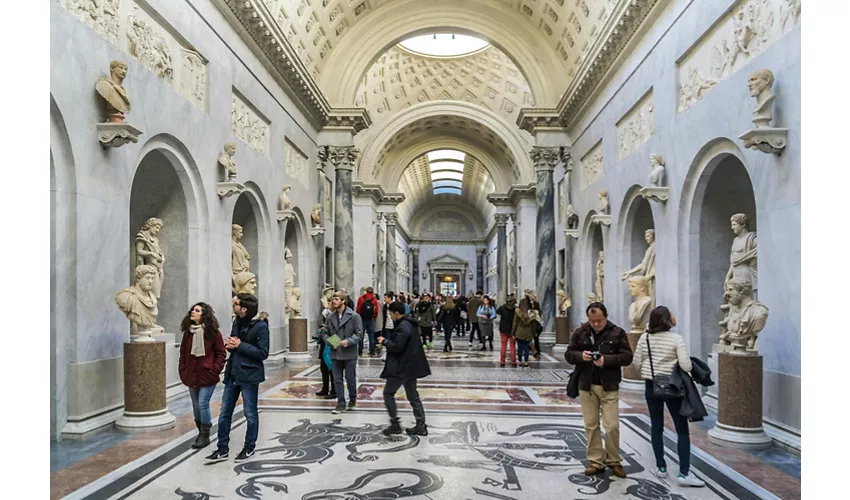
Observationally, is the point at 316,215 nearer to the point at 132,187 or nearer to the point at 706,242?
the point at 132,187

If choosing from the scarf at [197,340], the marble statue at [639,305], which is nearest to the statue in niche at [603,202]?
the marble statue at [639,305]

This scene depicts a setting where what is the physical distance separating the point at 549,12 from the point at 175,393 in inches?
592

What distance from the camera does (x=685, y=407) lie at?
532 cm

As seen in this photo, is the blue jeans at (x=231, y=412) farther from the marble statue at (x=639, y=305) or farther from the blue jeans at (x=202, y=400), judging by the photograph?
the marble statue at (x=639, y=305)

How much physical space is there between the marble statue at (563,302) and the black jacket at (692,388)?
13.0 meters

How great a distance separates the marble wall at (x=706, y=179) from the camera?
23.3 ft

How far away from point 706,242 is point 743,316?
378 centimetres

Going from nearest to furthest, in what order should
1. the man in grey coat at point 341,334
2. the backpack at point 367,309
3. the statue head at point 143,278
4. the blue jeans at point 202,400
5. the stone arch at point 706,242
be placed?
the blue jeans at point 202,400
the statue head at point 143,278
the man in grey coat at point 341,334
the stone arch at point 706,242
the backpack at point 367,309

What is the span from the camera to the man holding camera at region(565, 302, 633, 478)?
5672 mm

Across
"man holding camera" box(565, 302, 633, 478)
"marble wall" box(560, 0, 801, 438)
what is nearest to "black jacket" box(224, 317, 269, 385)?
"man holding camera" box(565, 302, 633, 478)

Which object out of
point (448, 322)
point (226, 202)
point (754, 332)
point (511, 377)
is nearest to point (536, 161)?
point (448, 322)

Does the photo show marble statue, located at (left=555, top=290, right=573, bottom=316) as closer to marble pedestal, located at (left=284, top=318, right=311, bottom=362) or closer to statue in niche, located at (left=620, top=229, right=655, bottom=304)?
statue in niche, located at (left=620, top=229, right=655, bottom=304)

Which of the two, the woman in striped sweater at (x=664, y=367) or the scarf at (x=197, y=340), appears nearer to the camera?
the woman in striped sweater at (x=664, y=367)

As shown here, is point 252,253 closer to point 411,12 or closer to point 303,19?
point 303,19
